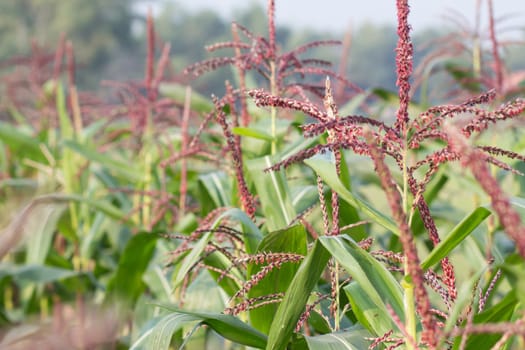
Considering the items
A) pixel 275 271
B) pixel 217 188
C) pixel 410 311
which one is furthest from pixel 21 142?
pixel 410 311

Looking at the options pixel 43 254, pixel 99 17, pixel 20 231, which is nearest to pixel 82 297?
pixel 43 254

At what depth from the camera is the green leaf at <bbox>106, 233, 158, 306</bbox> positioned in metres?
2.49

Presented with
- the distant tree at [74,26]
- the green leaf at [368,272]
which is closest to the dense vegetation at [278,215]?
the green leaf at [368,272]

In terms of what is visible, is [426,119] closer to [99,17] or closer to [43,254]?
[43,254]

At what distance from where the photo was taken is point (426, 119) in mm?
1163

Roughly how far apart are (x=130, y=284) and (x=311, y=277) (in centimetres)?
158

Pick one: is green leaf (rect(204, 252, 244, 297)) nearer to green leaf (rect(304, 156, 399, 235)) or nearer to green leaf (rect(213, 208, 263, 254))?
green leaf (rect(213, 208, 263, 254))

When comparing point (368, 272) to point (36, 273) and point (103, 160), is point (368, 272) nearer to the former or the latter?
point (36, 273)

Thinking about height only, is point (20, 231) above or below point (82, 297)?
above

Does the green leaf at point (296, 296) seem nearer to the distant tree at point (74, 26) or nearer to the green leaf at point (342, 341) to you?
the green leaf at point (342, 341)

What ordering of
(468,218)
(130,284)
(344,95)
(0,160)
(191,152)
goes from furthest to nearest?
(0,160), (344,95), (130,284), (191,152), (468,218)

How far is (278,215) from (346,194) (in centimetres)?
46

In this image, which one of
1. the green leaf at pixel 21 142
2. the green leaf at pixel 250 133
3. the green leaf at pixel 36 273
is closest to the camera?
the green leaf at pixel 250 133

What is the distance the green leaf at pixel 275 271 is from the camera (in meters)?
1.42
